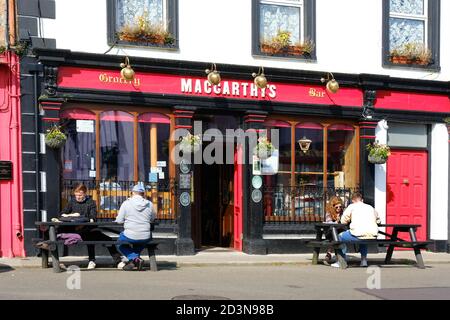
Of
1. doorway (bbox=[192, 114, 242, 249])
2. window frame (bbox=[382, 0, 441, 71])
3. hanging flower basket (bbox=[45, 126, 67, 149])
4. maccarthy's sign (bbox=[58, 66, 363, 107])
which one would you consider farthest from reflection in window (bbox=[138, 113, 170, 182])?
window frame (bbox=[382, 0, 441, 71])

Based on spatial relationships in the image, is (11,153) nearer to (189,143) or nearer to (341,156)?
(189,143)

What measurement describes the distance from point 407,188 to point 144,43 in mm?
6863

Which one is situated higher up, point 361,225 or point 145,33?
point 145,33

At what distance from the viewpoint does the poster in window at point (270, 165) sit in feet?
44.5

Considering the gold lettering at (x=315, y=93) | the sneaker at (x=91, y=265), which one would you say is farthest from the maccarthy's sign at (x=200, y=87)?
the sneaker at (x=91, y=265)

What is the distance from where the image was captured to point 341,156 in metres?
14.4

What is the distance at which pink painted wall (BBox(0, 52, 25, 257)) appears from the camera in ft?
38.8

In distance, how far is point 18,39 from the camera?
11875 millimetres

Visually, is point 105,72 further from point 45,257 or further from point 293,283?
point 293,283

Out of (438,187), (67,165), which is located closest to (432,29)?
(438,187)

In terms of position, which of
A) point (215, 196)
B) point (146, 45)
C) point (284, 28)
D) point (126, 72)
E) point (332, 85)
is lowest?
point (215, 196)

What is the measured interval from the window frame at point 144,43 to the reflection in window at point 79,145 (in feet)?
5.09

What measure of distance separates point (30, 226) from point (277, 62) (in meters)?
6.04

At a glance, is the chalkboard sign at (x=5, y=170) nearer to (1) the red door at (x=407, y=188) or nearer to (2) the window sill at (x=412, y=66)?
(1) the red door at (x=407, y=188)
